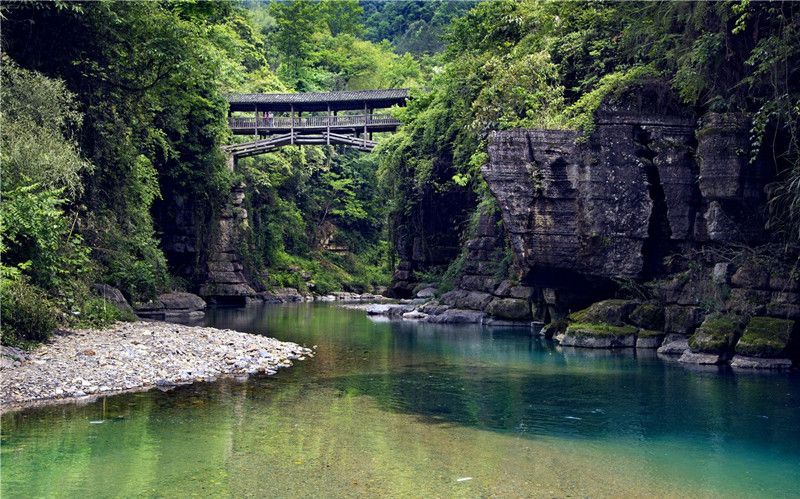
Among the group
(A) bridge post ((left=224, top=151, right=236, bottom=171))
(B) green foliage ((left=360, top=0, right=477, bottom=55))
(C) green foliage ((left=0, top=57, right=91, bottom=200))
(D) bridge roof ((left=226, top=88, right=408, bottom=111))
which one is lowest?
(C) green foliage ((left=0, top=57, right=91, bottom=200))

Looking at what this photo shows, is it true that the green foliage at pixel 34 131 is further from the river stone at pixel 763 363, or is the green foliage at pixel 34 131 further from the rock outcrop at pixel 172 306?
the river stone at pixel 763 363

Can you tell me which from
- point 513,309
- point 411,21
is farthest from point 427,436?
point 411,21

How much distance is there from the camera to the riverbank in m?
14.3

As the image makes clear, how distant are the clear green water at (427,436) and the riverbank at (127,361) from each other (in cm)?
65

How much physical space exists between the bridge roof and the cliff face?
81.1ft

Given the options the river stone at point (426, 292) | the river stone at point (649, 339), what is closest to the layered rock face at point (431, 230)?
the river stone at point (426, 292)

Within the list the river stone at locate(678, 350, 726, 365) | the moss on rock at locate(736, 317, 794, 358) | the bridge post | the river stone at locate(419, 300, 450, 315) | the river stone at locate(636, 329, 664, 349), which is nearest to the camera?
the moss on rock at locate(736, 317, 794, 358)

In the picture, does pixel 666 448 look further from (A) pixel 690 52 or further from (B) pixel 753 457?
(A) pixel 690 52

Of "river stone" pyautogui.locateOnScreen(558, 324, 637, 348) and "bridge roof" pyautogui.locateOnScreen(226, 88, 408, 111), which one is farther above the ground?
"bridge roof" pyautogui.locateOnScreen(226, 88, 408, 111)

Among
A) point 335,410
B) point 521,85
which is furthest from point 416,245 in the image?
point 335,410

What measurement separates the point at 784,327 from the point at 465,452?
10.3 m

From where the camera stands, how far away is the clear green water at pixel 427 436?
32.9ft

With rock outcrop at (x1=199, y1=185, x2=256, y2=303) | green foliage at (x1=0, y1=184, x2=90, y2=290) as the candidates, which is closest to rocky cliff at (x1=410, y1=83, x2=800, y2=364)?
green foliage at (x1=0, y1=184, x2=90, y2=290)

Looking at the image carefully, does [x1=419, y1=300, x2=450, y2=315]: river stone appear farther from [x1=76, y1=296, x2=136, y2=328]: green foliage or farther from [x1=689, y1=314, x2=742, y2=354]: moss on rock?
[x1=689, y1=314, x2=742, y2=354]: moss on rock
